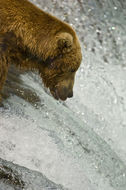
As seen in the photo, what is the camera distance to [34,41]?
3686 mm

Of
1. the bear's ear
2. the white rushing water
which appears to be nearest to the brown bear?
the bear's ear

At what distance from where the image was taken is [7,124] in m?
3.54

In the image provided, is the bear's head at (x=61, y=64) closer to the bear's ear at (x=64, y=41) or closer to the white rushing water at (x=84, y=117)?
the bear's ear at (x=64, y=41)

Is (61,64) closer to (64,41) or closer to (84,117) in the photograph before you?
(64,41)

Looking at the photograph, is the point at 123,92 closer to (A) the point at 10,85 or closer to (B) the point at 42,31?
(A) the point at 10,85

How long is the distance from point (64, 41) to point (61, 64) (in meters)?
0.32

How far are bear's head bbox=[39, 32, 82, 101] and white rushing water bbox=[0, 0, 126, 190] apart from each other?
1.07ft

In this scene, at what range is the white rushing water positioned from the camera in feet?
11.7

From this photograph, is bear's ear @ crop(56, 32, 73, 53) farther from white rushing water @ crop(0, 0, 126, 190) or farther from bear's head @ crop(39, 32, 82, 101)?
white rushing water @ crop(0, 0, 126, 190)

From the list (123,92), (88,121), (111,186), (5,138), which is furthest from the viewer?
(123,92)

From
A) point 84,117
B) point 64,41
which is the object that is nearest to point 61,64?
point 64,41

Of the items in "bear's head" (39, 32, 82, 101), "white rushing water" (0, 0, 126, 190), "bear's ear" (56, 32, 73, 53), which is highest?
"bear's ear" (56, 32, 73, 53)

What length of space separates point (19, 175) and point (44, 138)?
2.89 ft

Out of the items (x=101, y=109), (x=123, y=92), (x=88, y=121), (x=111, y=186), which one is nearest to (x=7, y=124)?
(x=111, y=186)
